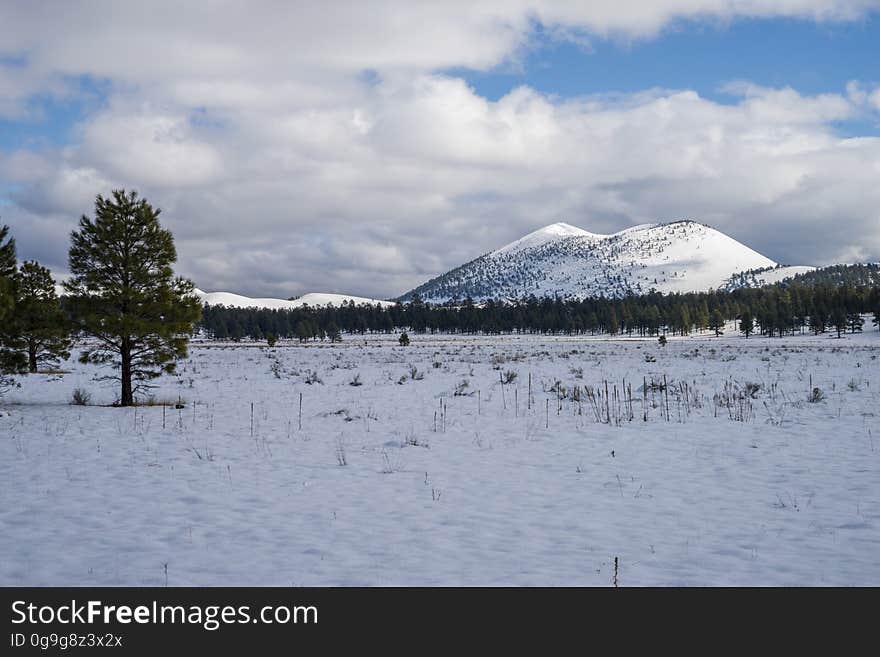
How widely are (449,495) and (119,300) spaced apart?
1600 centimetres

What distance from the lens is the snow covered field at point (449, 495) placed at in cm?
607

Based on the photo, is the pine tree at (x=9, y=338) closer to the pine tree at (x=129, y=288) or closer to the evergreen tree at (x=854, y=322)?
the pine tree at (x=129, y=288)

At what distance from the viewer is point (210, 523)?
7.55 meters

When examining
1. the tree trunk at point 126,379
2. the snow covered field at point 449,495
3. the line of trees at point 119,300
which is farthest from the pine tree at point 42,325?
the snow covered field at point 449,495

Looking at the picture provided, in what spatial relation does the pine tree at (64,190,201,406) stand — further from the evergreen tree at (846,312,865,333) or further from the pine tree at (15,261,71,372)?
the evergreen tree at (846,312,865,333)

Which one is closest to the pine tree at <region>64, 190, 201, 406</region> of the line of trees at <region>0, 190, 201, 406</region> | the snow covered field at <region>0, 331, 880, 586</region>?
the line of trees at <region>0, 190, 201, 406</region>

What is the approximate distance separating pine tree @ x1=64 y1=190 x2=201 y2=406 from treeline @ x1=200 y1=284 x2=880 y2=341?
108 metres

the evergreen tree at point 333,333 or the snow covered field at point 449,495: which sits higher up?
the evergreen tree at point 333,333

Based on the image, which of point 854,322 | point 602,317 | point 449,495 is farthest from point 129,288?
point 602,317

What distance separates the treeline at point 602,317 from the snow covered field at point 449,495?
115 meters

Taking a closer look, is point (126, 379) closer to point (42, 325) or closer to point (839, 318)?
point (42, 325)

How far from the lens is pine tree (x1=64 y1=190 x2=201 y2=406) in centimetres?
1975
